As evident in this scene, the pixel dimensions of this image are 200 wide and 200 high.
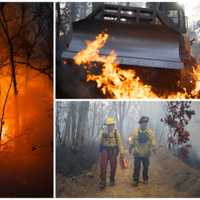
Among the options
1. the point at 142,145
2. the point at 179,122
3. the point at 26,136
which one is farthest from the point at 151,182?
the point at 26,136

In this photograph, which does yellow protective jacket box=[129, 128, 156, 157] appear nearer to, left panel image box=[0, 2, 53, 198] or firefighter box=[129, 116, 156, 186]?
firefighter box=[129, 116, 156, 186]

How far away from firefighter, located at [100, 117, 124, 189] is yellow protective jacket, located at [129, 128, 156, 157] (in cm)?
11

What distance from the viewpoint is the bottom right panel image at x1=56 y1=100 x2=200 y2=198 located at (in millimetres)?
2590

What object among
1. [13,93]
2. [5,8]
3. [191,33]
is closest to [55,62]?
[13,93]

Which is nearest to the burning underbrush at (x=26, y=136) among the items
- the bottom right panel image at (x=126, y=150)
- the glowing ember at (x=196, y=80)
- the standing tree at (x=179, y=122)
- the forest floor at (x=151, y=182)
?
the bottom right panel image at (x=126, y=150)

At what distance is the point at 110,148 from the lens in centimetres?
262

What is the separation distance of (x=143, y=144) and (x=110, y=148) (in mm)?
312

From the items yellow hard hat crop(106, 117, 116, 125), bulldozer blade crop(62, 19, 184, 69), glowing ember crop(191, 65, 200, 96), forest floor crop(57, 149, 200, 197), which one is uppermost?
bulldozer blade crop(62, 19, 184, 69)

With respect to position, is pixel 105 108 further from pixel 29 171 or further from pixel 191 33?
pixel 191 33

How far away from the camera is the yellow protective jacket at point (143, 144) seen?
2.62 metres

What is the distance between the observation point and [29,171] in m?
2.59

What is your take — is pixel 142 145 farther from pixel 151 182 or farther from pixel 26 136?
pixel 26 136

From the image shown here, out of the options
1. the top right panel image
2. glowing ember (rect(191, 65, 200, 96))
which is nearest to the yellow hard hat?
the top right panel image

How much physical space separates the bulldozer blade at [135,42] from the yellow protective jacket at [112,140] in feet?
2.20
